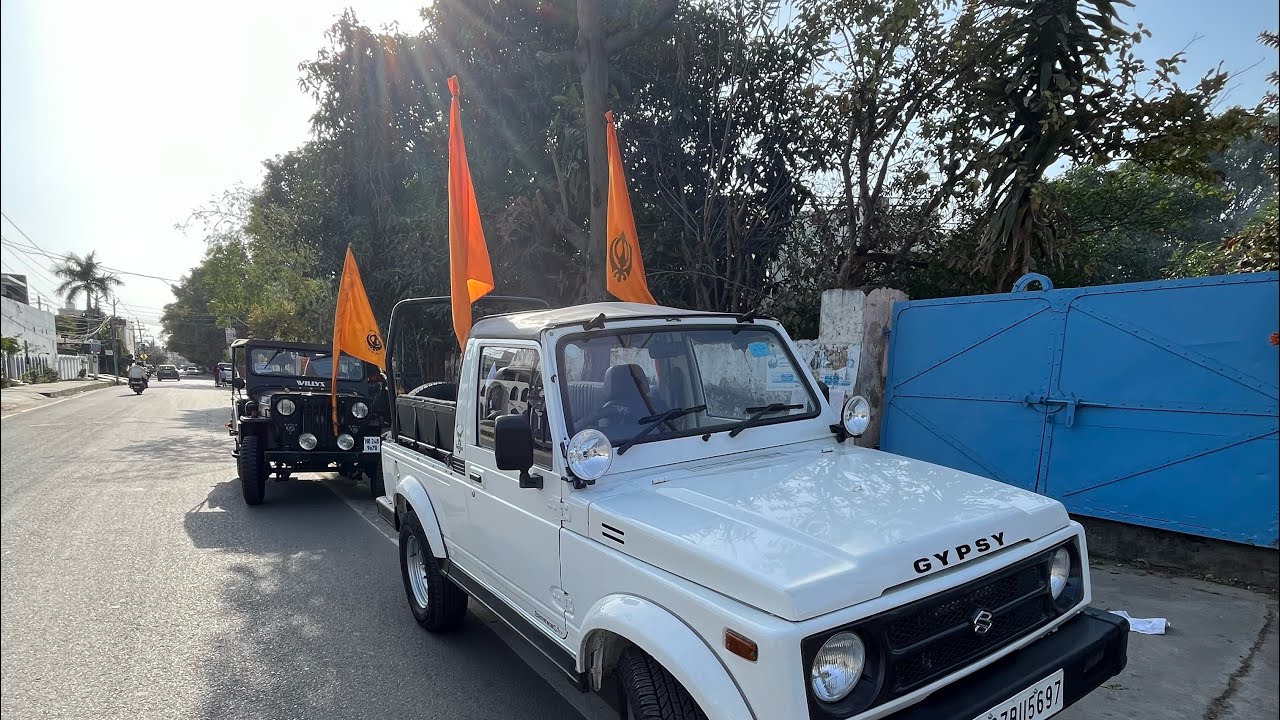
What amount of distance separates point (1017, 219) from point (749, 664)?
5932 mm

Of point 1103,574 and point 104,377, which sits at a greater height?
point 104,377

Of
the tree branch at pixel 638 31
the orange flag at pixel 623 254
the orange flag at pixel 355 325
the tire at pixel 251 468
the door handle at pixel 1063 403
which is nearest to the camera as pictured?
the door handle at pixel 1063 403

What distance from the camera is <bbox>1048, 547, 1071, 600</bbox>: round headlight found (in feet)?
7.86

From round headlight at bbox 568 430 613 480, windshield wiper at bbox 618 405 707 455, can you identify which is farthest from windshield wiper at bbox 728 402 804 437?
round headlight at bbox 568 430 613 480

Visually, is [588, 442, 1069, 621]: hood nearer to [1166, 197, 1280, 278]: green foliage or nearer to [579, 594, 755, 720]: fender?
[579, 594, 755, 720]: fender

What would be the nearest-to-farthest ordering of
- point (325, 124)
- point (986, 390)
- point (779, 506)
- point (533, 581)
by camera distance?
point (779, 506) < point (533, 581) < point (986, 390) < point (325, 124)

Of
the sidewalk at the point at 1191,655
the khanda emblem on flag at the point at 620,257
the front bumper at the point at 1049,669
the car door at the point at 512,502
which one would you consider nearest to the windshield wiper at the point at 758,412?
the car door at the point at 512,502

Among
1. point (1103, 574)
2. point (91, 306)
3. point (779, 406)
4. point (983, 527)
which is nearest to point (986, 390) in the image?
point (1103, 574)

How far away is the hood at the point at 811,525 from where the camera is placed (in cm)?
186

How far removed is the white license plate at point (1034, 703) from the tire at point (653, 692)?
2.87ft

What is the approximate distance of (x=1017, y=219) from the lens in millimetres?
6207

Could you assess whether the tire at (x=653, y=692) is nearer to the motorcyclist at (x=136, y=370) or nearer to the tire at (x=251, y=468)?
the motorcyclist at (x=136, y=370)

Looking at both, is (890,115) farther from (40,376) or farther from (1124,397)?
(40,376)

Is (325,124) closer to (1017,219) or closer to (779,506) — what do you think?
(1017,219)
